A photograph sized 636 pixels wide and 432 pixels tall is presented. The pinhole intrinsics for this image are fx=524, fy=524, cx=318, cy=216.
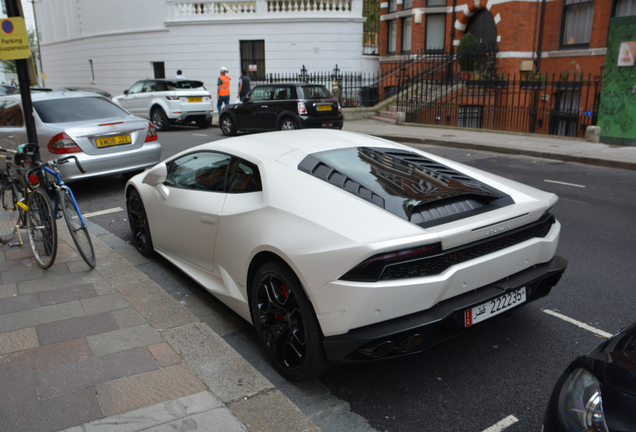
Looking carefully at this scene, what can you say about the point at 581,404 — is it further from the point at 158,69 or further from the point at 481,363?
the point at 158,69

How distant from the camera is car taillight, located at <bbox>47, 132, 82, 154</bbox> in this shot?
7891 millimetres

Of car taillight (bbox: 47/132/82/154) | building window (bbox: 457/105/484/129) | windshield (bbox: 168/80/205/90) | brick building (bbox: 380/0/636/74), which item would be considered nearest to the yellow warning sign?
car taillight (bbox: 47/132/82/154)

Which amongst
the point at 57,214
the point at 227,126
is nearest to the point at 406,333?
the point at 57,214

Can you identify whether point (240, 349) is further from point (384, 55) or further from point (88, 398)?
point (384, 55)

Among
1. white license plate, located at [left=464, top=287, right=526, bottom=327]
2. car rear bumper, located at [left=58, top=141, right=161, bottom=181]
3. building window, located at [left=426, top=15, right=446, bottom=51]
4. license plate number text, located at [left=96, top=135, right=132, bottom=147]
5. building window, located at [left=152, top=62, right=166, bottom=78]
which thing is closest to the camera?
white license plate, located at [left=464, top=287, right=526, bottom=327]

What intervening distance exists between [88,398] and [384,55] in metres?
25.4

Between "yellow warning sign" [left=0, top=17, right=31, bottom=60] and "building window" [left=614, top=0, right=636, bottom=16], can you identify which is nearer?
"yellow warning sign" [left=0, top=17, right=31, bottom=60]

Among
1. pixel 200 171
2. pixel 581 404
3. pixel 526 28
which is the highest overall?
pixel 526 28

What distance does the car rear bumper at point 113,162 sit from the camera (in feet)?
26.7

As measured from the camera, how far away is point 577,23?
18.6 meters

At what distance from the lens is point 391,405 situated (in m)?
3.04

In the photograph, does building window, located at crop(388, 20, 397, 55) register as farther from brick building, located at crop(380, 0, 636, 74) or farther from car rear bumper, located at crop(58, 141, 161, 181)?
car rear bumper, located at crop(58, 141, 161, 181)

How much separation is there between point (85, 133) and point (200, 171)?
4.53 m

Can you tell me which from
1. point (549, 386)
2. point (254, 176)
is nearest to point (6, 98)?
point (254, 176)
